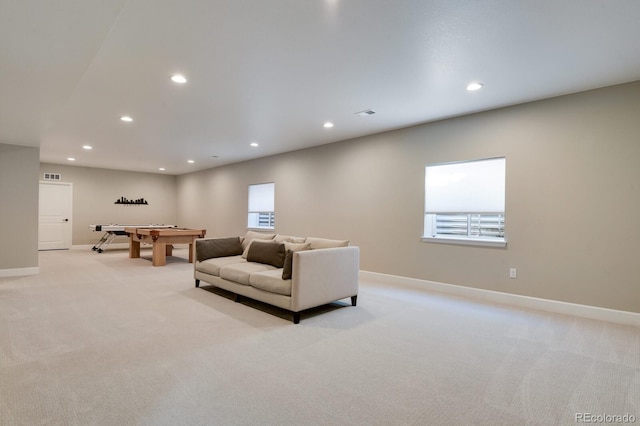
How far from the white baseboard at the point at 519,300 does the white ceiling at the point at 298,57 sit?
253 centimetres

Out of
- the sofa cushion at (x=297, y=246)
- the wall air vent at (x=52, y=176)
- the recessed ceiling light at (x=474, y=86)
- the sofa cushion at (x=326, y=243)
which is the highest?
the recessed ceiling light at (x=474, y=86)

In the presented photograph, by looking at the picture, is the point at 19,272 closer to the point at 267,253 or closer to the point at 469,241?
the point at 267,253

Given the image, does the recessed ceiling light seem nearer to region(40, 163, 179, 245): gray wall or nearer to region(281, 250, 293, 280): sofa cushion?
region(281, 250, 293, 280): sofa cushion

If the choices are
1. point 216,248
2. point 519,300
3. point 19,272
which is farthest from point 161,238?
point 519,300

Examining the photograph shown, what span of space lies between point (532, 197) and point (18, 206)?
8151 mm

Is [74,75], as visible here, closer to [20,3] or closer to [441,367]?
[20,3]

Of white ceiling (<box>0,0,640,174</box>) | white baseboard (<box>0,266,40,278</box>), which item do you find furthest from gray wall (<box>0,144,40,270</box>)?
white ceiling (<box>0,0,640,174</box>)

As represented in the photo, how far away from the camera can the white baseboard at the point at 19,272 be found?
5.43 metres

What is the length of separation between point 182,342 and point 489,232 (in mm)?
4073

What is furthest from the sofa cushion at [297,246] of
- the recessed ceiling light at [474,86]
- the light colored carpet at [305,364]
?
the recessed ceiling light at [474,86]

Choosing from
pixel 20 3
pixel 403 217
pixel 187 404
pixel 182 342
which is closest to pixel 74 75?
pixel 20 3

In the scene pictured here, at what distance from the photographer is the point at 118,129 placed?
5629mm

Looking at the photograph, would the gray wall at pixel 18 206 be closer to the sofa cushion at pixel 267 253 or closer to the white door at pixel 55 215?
the sofa cushion at pixel 267 253

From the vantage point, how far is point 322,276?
11.6 ft
